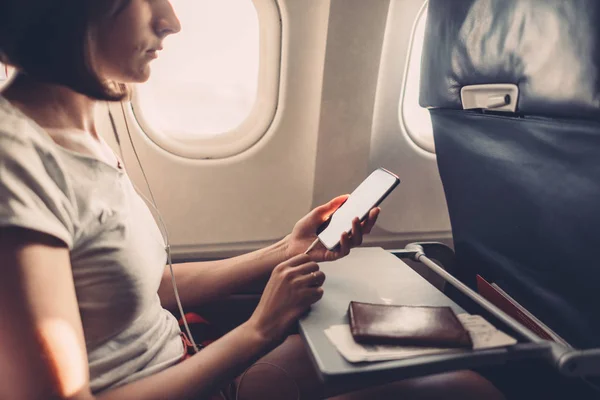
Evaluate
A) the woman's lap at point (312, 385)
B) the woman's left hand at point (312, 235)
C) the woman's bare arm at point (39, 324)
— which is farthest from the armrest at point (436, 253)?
the woman's bare arm at point (39, 324)

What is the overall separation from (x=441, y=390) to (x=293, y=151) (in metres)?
1.01

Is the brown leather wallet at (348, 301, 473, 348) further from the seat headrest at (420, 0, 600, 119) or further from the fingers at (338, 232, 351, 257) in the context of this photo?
the seat headrest at (420, 0, 600, 119)

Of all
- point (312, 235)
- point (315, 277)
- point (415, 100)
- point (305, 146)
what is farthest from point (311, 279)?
point (415, 100)

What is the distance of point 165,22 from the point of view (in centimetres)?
90

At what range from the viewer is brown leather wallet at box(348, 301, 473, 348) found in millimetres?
835

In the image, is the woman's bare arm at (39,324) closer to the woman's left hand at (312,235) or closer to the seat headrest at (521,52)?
the woman's left hand at (312,235)

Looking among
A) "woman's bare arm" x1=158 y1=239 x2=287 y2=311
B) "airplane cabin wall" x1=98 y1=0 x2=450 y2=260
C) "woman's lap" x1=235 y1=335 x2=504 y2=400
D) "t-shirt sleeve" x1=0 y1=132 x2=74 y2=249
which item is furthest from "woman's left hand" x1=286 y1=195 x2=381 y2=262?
"t-shirt sleeve" x1=0 y1=132 x2=74 y2=249

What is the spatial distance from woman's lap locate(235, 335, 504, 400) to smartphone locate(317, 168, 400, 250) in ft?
1.07

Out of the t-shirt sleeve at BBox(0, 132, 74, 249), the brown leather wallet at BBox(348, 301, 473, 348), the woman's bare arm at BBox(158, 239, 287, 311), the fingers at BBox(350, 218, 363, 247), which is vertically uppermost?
the t-shirt sleeve at BBox(0, 132, 74, 249)

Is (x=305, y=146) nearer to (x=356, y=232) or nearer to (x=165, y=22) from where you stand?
(x=356, y=232)

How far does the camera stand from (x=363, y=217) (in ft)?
3.52

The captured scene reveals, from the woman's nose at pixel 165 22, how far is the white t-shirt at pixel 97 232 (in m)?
0.26

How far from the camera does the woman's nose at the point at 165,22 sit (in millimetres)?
899

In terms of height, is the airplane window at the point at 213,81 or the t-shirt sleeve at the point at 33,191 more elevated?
the airplane window at the point at 213,81
